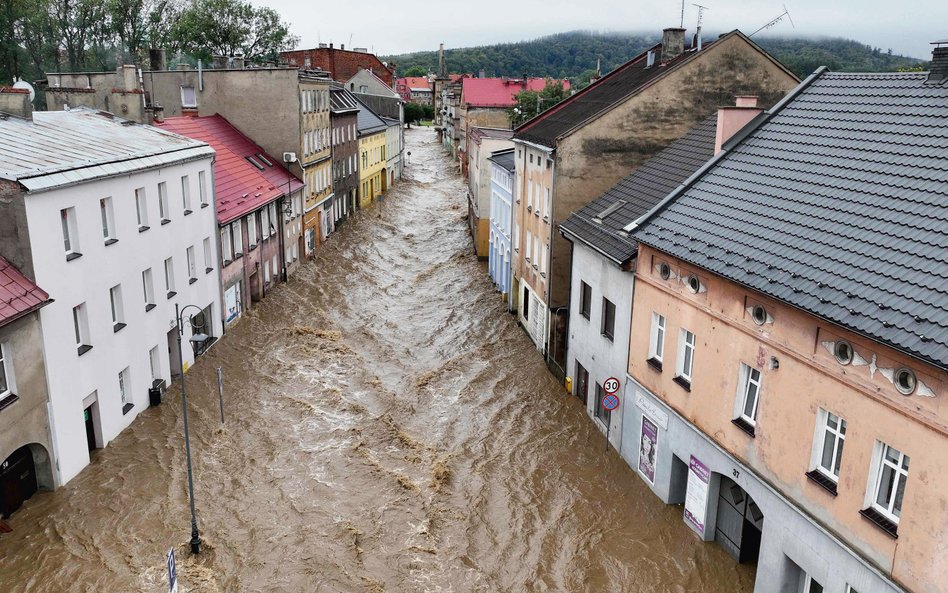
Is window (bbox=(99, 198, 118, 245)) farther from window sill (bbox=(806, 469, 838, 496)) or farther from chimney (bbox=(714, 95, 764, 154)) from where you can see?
window sill (bbox=(806, 469, 838, 496))

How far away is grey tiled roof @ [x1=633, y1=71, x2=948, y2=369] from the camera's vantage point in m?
10.8

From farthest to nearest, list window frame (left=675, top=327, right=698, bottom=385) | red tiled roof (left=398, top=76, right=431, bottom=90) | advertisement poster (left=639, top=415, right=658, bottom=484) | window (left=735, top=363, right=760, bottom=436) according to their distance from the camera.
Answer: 1. red tiled roof (left=398, top=76, right=431, bottom=90)
2. advertisement poster (left=639, top=415, right=658, bottom=484)
3. window frame (left=675, top=327, right=698, bottom=385)
4. window (left=735, top=363, right=760, bottom=436)

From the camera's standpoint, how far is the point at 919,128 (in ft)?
44.0

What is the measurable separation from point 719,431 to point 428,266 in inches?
1107

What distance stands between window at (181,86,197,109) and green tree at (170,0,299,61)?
35172 millimetres

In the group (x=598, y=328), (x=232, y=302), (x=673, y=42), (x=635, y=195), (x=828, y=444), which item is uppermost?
(x=673, y=42)

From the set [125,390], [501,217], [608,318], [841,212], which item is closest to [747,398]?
[841,212]

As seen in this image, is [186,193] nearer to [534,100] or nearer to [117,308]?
[117,308]

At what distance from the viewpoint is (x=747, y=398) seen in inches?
551

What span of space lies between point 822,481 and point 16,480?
1572 centimetres

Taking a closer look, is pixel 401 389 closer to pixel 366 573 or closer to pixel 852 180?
pixel 366 573

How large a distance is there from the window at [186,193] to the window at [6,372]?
10.2 m

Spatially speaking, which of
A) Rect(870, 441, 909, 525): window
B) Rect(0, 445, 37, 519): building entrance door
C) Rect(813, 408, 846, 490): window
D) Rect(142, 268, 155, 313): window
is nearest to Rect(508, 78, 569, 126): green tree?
Rect(142, 268, 155, 313): window

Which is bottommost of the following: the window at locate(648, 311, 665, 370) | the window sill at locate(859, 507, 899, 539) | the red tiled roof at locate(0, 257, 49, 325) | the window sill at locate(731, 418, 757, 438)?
the window sill at locate(731, 418, 757, 438)
